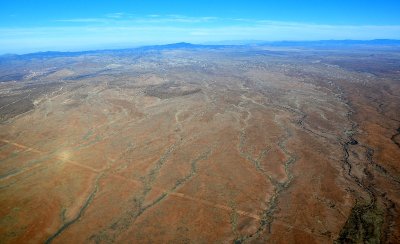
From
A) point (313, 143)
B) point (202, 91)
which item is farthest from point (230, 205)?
point (202, 91)

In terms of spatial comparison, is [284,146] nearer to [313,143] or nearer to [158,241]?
[313,143]

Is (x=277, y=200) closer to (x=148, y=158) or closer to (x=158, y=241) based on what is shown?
(x=158, y=241)

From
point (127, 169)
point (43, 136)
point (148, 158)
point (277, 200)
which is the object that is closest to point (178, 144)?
point (148, 158)

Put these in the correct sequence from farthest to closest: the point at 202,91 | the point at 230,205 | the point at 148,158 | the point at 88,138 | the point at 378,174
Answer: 1. the point at 202,91
2. the point at 88,138
3. the point at 148,158
4. the point at 378,174
5. the point at 230,205

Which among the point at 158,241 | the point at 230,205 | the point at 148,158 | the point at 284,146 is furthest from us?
the point at 284,146

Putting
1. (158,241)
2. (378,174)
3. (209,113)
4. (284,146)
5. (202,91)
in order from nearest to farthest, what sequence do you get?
(158,241) < (378,174) < (284,146) < (209,113) < (202,91)

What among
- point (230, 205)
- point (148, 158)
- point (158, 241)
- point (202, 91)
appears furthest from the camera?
point (202, 91)

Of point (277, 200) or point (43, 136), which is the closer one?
point (277, 200)
